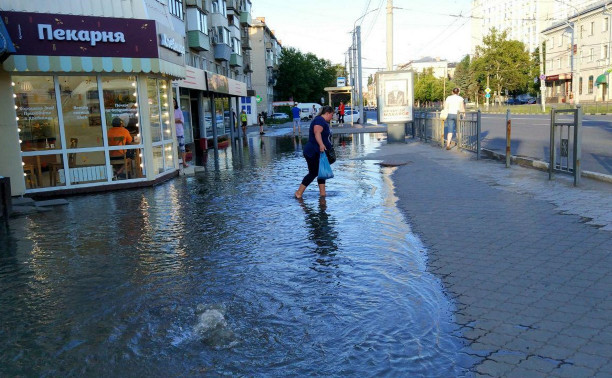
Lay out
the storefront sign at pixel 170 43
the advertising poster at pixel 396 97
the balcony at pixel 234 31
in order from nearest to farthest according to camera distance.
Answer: the storefront sign at pixel 170 43
the advertising poster at pixel 396 97
the balcony at pixel 234 31

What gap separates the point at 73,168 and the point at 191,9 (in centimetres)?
2240

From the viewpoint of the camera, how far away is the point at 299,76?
304 ft

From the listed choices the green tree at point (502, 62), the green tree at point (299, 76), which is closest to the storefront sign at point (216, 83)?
the green tree at point (502, 62)

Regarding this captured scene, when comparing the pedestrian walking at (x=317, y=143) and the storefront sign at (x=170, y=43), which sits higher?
the storefront sign at (x=170, y=43)

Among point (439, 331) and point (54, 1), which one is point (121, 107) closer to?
point (54, 1)

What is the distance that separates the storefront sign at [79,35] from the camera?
10484 millimetres

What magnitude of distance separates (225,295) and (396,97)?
1816cm

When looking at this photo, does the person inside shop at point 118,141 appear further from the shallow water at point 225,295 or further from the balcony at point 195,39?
the balcony at point 195,39

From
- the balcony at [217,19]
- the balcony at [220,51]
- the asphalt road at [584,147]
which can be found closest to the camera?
the asphalt road at [584,147]

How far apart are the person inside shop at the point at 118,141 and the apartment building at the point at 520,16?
269 feet

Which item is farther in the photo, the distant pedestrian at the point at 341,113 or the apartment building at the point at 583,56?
the apartment building at the point at 583,56

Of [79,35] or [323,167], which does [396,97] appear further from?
[79,35]

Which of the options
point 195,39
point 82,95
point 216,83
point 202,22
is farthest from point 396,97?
point 202,22

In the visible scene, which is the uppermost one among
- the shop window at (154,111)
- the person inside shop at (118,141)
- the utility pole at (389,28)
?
the utility pole at (389,28)
